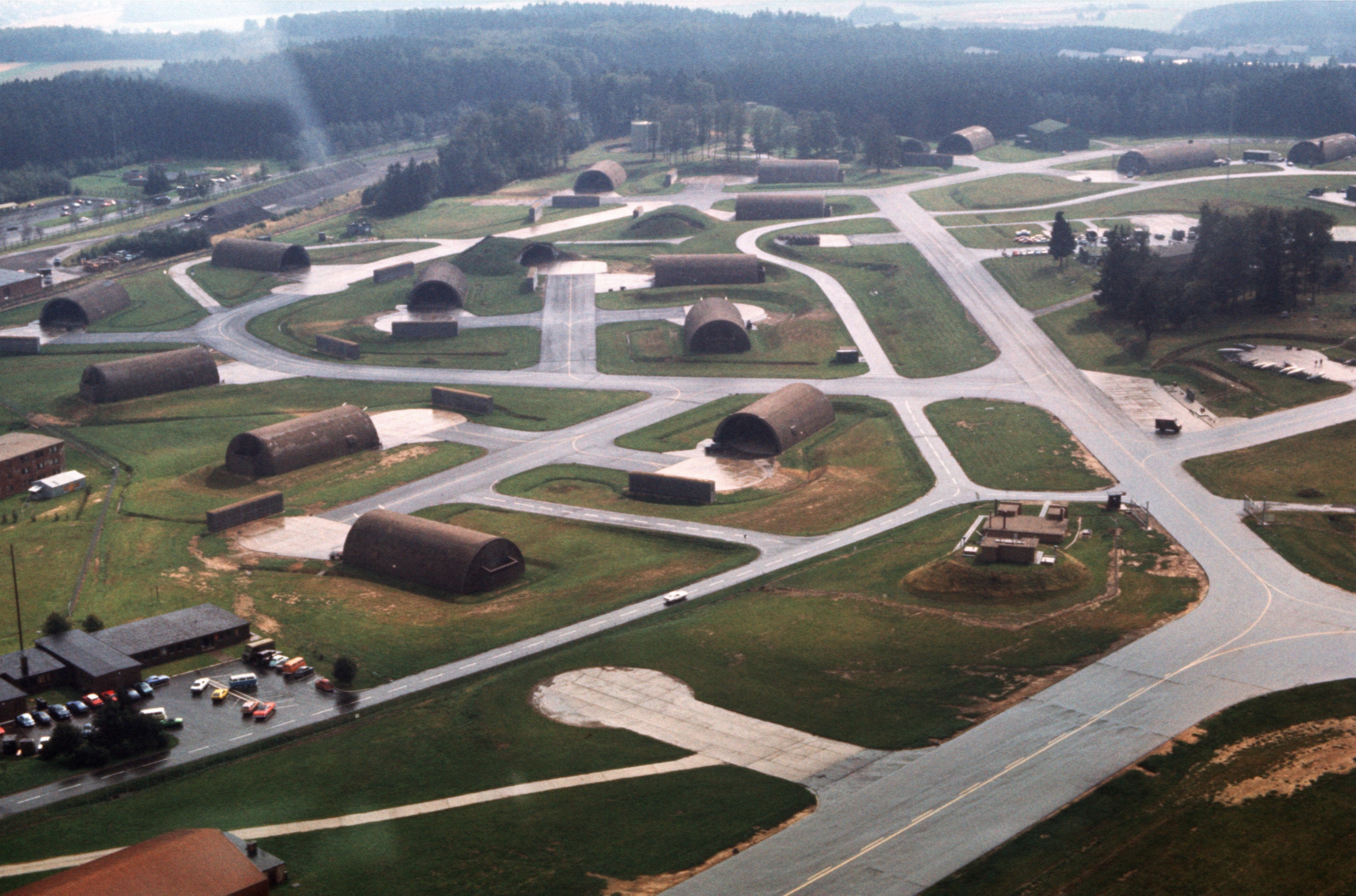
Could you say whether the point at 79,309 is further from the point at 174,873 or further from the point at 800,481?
the point at 174,873

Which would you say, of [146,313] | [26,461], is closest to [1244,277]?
[26,461]

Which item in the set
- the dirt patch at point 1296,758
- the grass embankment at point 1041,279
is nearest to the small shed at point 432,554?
the dirt patch at point 1296,758

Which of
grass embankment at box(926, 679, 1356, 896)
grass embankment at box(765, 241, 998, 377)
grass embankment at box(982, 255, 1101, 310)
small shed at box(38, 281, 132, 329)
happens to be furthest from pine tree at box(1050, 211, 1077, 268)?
small shed at box(38, 281, 132, 329)

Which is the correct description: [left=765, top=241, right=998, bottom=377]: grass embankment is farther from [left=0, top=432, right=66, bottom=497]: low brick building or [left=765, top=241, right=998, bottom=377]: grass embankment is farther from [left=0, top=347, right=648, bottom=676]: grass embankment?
[left=0, top=432, right=66, bottom=497]: low brick building

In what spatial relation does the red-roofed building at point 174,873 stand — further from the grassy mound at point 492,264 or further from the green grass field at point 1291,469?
the grassy mound at point 492,264

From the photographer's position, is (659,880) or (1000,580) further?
(1000,580)

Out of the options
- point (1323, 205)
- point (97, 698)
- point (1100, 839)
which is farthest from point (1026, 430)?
point (1323, 205)

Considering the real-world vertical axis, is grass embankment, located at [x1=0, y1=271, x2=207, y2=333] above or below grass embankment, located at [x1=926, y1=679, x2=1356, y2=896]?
above
